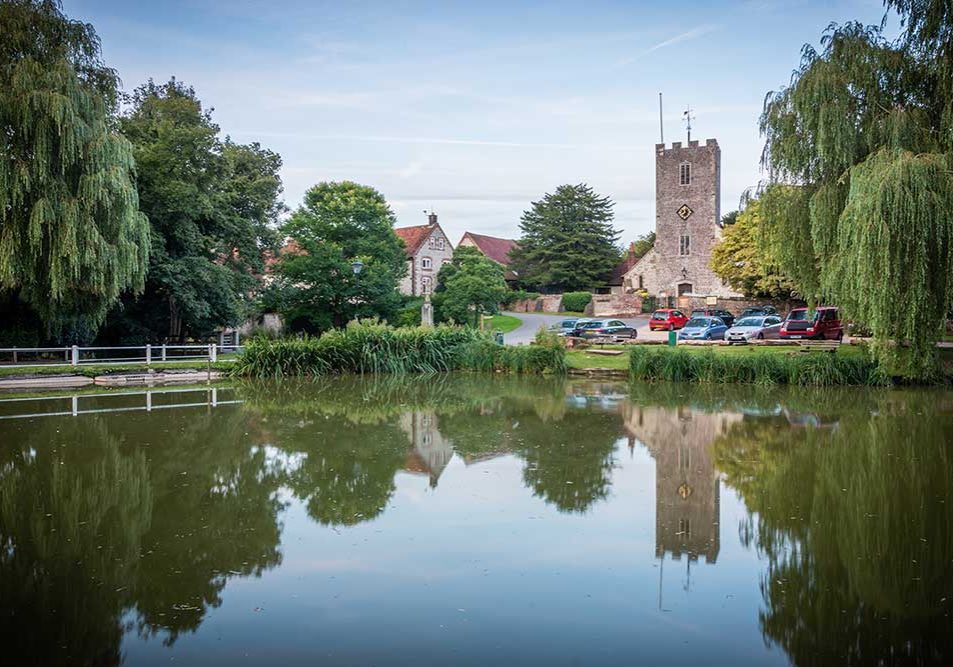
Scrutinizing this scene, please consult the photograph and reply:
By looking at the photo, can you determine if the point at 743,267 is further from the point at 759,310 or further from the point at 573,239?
the point at 573,239

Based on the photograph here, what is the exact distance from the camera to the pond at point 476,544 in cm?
535

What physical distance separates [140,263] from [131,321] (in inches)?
275

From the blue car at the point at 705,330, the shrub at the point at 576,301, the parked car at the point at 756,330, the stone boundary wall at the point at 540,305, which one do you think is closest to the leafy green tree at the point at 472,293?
the shrub at the point at 576,301

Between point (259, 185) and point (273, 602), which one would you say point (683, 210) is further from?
point (273, 602)

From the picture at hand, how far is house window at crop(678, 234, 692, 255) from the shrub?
7.56m

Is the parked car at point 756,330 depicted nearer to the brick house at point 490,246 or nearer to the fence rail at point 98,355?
the fence rail at point 98,355

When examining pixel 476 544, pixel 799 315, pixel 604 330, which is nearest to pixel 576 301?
pixel 604 330

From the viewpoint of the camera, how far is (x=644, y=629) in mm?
5547

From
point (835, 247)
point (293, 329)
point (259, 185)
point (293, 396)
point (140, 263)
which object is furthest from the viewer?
point (293, 329)

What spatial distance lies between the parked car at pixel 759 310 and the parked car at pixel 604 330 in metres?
9.33

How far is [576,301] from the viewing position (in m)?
58.8

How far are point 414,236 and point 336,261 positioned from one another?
1011 inches

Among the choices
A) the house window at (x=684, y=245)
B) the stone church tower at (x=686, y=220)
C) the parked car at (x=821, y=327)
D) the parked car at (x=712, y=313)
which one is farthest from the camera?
the house window at (x=684, y=245)

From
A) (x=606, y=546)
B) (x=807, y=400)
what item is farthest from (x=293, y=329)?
(x=606, y=546)
